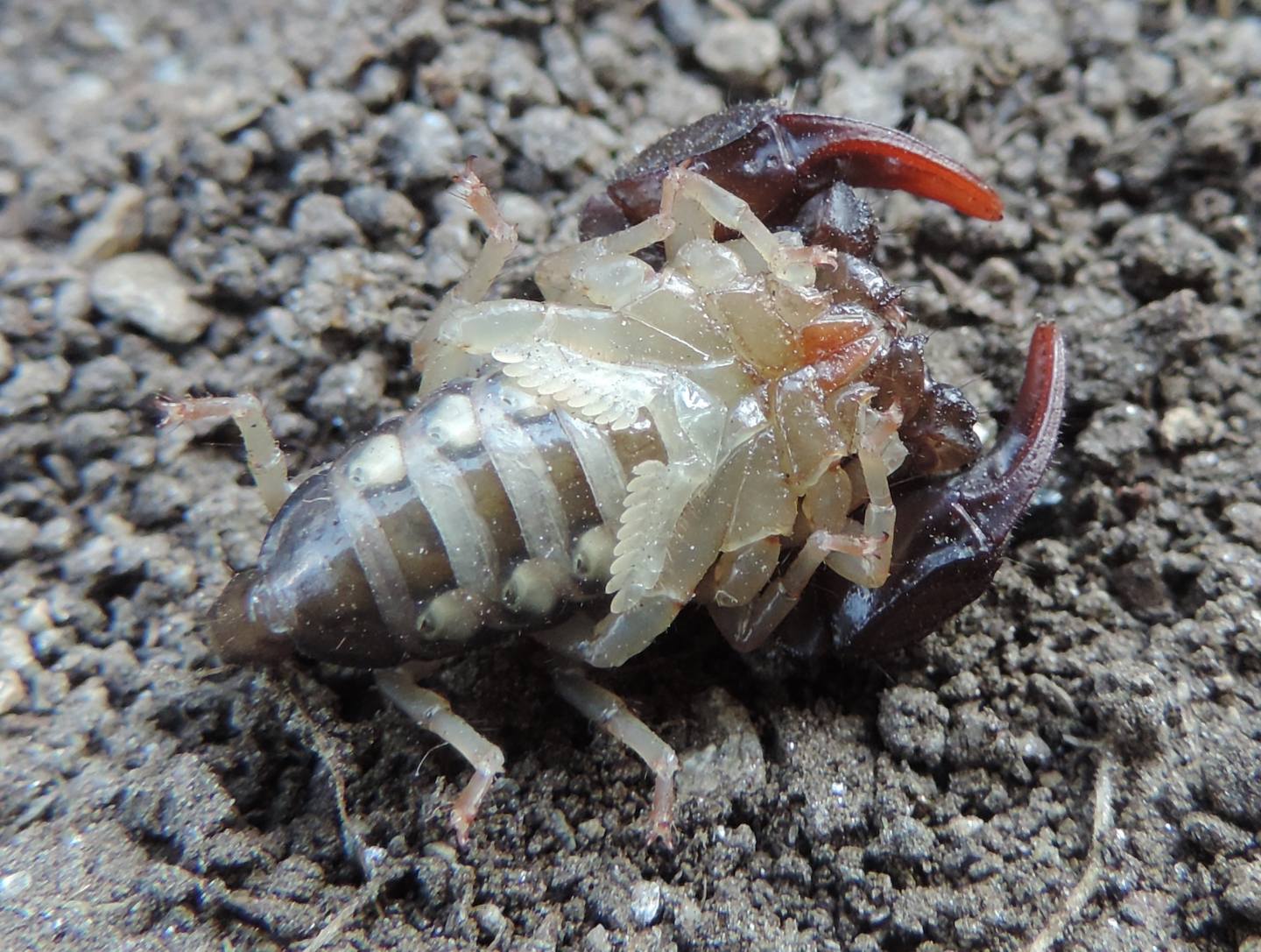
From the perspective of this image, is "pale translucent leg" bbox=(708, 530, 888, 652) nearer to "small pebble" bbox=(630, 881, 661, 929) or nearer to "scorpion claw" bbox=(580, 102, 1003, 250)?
"small pebble" bbox=(630, 881, 661, 929)

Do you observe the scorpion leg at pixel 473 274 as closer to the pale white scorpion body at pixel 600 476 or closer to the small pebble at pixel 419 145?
the pale white scorpion body at pixel 600 476

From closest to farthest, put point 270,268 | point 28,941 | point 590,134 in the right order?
point 28,941 < point 270,268 < point 590,134

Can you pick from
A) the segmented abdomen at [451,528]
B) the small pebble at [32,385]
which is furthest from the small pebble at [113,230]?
the segmented abdomen at [451,528]

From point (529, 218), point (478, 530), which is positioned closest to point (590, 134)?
point (529, 218)

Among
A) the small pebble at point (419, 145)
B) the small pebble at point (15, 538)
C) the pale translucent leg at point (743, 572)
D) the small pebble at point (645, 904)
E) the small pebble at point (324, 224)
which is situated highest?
the small pebble at point (419, 145)

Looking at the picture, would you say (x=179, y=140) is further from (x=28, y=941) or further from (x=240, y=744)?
(x=28, y=941)
